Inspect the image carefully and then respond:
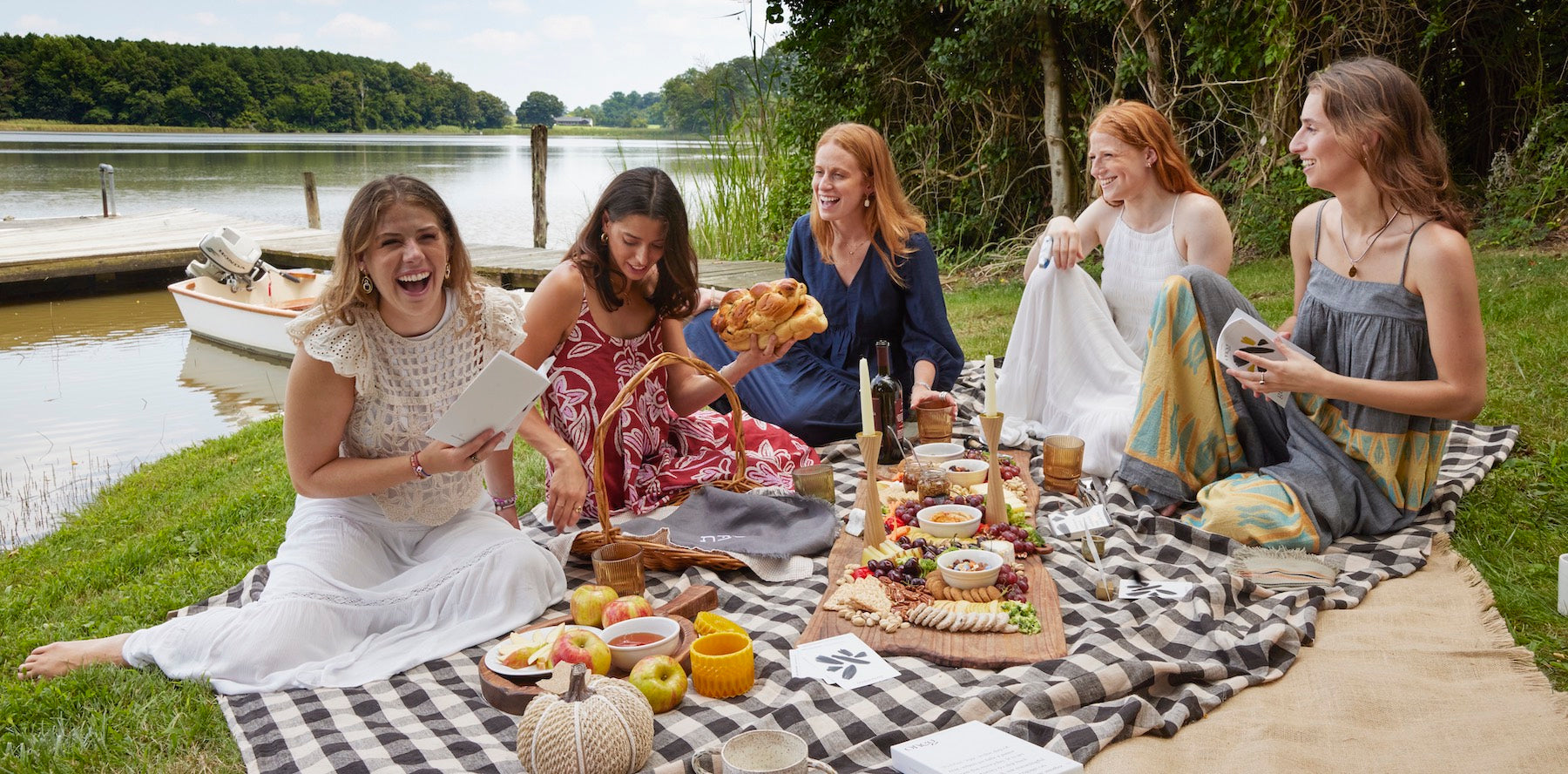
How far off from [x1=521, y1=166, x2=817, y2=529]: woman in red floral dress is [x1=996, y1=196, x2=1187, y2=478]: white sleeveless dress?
4.25 ft

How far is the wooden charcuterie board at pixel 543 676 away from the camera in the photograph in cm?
251

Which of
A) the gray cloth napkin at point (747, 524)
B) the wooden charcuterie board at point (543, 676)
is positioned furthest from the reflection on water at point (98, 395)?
the wooden charcuterie board at point (543, 676)

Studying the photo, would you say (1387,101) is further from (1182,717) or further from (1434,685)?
(1182,717)

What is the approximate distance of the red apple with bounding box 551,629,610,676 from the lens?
2.49 metres

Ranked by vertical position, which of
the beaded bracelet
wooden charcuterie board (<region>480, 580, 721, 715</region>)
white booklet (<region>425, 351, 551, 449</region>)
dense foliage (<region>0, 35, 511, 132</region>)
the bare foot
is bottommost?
the bare foot

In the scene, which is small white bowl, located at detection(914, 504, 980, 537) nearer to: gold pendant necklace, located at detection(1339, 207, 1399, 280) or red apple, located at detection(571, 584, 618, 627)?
red apple, located at detection(571, 584, 618, 627)

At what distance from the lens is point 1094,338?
4609 mm

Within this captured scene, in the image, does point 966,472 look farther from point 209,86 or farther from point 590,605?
point 209,86

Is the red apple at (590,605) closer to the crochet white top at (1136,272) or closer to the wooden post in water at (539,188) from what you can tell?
the crochet white top at (1136,272)

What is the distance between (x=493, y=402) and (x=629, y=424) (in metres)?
1.29

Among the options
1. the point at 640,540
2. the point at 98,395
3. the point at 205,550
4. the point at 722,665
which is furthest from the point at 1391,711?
the point at 98,395

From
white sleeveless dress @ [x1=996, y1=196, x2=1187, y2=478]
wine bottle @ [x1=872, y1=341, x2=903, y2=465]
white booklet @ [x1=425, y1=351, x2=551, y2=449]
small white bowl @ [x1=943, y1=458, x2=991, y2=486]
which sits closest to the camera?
white booklet @ [x1=425, y1=351, x2=551, y2=449]

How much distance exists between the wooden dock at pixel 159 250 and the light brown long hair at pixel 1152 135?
5894 mm

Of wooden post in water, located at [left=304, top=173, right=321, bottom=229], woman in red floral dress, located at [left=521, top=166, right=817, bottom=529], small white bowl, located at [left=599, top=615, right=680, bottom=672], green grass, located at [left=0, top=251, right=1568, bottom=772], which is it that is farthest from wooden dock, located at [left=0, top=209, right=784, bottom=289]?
small white bowl, located at [left=599, top=615, right=680, bottom=672]
